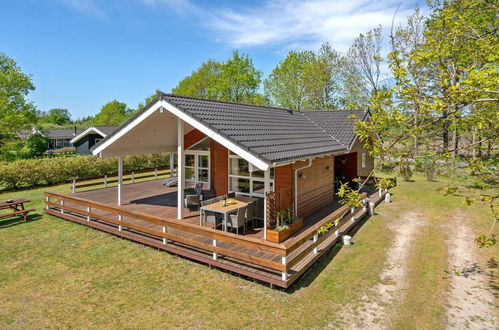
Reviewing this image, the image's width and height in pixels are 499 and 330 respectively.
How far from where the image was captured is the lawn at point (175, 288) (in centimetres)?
534

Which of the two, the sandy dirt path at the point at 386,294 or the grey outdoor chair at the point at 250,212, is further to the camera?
the grey outdoor chair at the point at 250,212

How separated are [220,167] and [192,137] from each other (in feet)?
9.15

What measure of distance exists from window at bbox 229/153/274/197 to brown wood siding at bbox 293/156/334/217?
4.26ft

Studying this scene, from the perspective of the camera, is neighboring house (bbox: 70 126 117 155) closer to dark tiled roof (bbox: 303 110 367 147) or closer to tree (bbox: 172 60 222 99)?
tree (bbox: 172 60 222 99)

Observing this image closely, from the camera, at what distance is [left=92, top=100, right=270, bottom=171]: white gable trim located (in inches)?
285

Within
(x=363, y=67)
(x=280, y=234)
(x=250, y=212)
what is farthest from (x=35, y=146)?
(x=363, y=67)

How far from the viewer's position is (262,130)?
32.1 feet

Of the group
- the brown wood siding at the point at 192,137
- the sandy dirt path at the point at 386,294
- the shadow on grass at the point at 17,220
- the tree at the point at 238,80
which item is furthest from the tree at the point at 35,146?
the sandy dirt path at the point at 386,294

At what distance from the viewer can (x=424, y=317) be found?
541cm

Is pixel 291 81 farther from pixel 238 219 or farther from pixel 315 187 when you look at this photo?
pixel 238 219

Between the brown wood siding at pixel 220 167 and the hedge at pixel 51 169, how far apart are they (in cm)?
1368

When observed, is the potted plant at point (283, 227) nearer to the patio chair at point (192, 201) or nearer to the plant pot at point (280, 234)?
the plant pot at point (280, 234)

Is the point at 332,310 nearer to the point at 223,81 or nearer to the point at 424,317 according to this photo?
the point at 424,317

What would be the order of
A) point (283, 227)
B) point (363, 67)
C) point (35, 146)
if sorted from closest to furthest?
point (283, 227) < point (363, 67) < point (35, 146)
